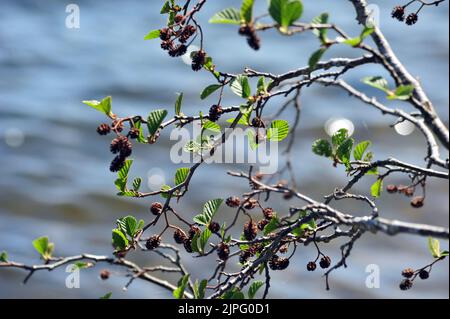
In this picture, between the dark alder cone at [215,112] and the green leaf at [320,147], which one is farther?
the dark alder cone at [215,112]

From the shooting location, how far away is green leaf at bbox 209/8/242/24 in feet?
4.33

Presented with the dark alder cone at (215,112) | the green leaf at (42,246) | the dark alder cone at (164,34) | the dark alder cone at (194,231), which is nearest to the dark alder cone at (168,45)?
the dark alder cone at (164,34)

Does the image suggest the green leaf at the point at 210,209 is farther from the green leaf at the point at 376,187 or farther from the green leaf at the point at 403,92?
the green leaf at the point at 403,92

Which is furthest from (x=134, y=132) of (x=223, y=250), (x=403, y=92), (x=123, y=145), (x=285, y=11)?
(x=403, y=92)

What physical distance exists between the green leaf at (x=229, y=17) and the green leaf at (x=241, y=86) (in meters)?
0.20

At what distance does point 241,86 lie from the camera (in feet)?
5.02

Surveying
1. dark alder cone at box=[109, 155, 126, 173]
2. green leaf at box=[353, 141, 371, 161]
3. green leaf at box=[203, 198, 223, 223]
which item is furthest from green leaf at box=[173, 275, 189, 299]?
green leaf at box=[353, 141, 371, 161]

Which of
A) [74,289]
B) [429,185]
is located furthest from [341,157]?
[429,185]

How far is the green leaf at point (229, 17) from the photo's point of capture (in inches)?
52.0

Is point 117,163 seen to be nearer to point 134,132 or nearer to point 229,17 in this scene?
point 134,132

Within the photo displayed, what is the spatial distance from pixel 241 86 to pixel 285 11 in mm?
294

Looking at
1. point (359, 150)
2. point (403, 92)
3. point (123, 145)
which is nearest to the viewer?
point (403, 92)

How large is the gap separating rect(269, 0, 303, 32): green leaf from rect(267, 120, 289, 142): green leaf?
16.4 inches

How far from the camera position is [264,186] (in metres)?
1.33
